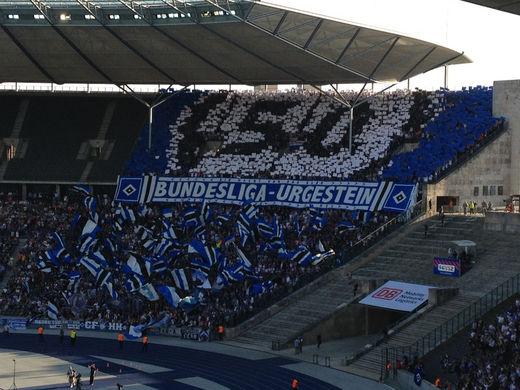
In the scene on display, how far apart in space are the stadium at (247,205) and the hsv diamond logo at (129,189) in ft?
0.50

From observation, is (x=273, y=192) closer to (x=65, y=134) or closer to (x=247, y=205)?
(x=247, y=205)

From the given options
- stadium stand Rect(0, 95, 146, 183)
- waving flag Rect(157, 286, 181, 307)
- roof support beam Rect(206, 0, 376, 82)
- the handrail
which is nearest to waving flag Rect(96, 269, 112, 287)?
waving flag Rect(157, 286, 181, 307)

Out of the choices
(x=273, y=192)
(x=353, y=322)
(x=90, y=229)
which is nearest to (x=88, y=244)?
(x=90, y=229)

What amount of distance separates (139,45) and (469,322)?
2854 centimetres

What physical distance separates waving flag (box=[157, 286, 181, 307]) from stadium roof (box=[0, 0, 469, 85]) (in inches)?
574

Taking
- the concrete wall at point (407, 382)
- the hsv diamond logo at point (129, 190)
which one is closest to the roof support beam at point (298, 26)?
the hsv diamond logo at point (129, 190)

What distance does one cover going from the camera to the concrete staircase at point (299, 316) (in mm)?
47062

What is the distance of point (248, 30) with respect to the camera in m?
52.4

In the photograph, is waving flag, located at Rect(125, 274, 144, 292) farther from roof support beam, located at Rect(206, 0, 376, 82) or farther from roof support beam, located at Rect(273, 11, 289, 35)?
roof support beam, located at Rect(273, 11, 289, 35)

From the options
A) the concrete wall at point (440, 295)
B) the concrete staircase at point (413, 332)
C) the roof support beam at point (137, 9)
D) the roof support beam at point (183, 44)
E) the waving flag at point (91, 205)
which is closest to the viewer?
the concrete staircase at point (413, 332)

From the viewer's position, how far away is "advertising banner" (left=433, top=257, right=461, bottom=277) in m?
46.2

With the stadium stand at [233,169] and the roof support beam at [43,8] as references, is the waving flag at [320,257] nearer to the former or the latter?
the stadium stand at [233,169]

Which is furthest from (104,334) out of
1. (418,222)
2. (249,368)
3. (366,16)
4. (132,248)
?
(366,16)

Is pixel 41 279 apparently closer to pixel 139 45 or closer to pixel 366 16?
pixel 139 45
